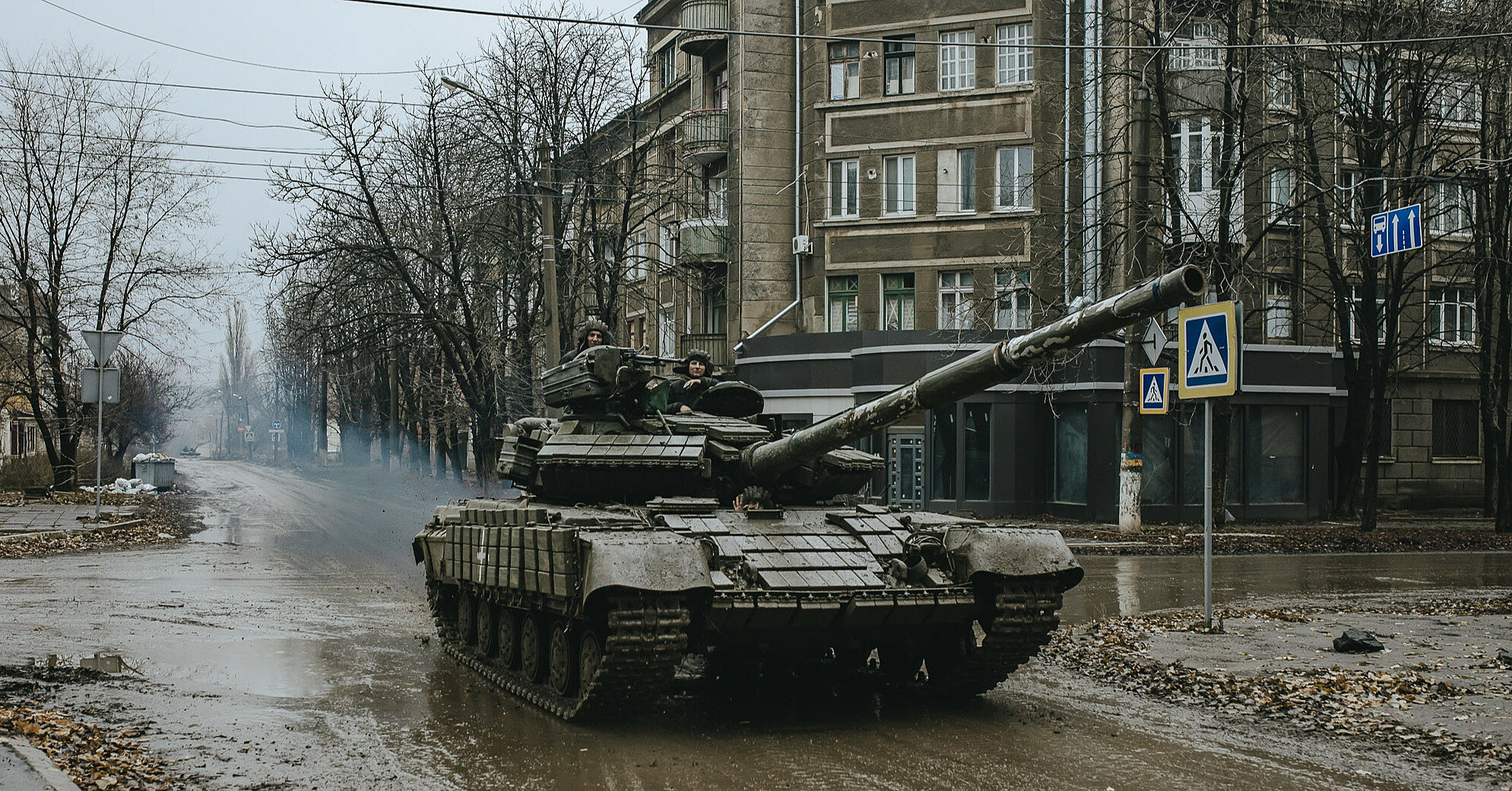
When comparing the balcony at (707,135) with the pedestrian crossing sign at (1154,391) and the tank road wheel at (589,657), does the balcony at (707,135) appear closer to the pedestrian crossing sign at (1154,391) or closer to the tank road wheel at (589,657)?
the pedestrian crossing sign at (1154,391)

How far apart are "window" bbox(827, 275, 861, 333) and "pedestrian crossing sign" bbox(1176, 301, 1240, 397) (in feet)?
61.6

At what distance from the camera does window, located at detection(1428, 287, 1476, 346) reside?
3053 centimetres

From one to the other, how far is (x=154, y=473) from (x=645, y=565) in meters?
38.7

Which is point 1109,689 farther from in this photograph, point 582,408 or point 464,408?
point 464,408

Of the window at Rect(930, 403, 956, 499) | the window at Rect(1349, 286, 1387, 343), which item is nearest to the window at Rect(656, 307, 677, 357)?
the window at Rect(930, 403, 956, 499)

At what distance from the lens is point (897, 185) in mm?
29656

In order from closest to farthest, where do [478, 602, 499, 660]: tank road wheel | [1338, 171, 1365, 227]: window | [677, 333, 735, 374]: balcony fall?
[478, 602, 499, 660]: tank road wheel, [1338, 171, 1365, 227]: window, [677, 333, 735, 374]: balcony

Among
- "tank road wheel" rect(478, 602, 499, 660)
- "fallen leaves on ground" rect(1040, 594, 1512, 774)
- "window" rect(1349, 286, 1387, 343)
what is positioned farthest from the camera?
"window" rect(1349, 286, 1387, 343)

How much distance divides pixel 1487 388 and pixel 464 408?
26.0m

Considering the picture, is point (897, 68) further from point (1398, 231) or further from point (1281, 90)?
point (1398, 231)

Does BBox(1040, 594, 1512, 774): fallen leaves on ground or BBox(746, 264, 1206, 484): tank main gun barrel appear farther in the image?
BBox(1040, 594, 1512, 774): fallen leaves on ground

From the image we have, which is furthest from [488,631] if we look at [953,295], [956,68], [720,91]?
[720,91]

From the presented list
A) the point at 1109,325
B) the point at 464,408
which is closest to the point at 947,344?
the point at 464,408

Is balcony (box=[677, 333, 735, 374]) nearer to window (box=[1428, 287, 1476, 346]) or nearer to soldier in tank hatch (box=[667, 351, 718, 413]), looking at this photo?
window (box=[1428, 287, 1476, 346])
